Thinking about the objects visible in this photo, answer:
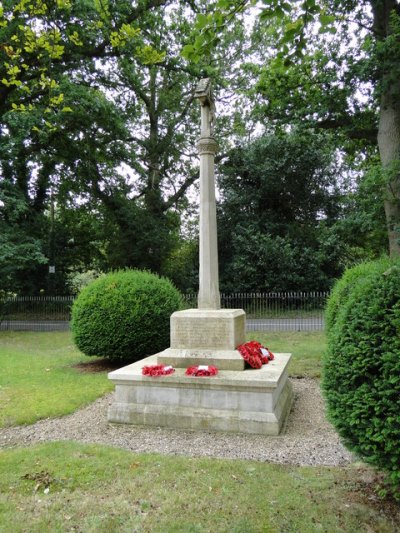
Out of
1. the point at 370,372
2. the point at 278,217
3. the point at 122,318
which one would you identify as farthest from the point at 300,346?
the point at 278,217

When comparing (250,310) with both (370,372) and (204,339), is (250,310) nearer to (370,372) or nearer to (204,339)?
(204,339)

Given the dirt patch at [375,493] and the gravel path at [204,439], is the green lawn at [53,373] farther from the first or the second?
the dirt patch at [375,493]

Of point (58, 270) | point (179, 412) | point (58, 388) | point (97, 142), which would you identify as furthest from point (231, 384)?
point (58, 270)

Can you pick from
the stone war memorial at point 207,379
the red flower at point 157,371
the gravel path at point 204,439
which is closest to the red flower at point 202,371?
the stone war memorial at point 207,379

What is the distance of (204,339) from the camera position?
661 centimetres

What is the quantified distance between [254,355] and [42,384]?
4.48m

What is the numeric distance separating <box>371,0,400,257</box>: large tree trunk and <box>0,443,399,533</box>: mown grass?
9915 millimetres

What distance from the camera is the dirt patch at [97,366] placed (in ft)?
32.1

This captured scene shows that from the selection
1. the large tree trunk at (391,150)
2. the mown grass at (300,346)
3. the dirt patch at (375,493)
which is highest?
the large tree trunk at (391,150)

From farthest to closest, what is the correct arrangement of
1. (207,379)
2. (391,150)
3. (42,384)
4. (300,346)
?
(391,150) < (300,346) < (42,384) < (207,379)

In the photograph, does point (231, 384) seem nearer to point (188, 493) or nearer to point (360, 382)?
point (188, 493)

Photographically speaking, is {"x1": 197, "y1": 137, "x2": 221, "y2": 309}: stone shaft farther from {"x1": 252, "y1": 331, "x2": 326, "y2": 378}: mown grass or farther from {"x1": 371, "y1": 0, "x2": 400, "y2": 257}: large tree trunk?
{"x1": 371, "y1": 0, "x2": 400, "y2": 257}: large tree trunk

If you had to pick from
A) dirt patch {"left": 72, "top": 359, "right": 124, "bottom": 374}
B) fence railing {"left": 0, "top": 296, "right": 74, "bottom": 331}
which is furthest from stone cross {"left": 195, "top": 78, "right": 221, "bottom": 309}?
fence railing {"left": 0, "top": 296, "right": 74, "bottom": 331}

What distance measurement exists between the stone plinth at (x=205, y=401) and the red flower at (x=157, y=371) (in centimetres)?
9
